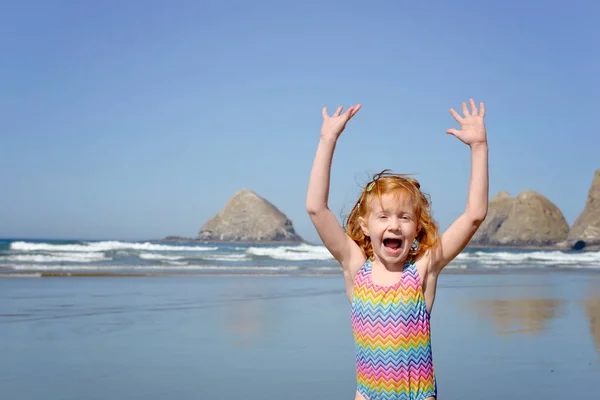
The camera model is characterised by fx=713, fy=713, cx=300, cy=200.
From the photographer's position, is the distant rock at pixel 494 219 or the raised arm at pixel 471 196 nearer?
the raised arm at pixel 471 196

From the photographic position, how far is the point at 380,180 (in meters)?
2.77

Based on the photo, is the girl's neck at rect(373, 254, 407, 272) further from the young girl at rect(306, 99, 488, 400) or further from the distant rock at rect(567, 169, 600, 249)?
the distant rock at rect(567, 169, 600, 249)

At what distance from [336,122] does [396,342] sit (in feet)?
2.82

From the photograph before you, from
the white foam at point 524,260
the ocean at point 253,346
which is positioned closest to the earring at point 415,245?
the ocean at point 253,346

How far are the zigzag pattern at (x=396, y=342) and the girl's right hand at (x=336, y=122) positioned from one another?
596 millimetres

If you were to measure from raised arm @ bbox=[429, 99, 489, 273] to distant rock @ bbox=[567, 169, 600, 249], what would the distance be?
248ft

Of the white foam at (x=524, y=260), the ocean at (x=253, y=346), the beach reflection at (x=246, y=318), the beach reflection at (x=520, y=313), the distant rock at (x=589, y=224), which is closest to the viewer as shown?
the ocean at (x=253, y=346)

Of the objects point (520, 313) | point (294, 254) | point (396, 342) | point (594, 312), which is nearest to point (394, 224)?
point (396, 342)

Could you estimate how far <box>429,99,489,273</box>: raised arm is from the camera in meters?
2.67

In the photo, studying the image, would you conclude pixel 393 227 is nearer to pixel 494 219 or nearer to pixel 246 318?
pixel 246 318

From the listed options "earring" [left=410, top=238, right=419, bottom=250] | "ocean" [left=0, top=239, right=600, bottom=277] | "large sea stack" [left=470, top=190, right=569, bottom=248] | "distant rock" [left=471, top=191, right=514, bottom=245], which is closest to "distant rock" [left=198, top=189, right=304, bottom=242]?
"distant rock" [left=471, top=191, right=514, bottom=245]

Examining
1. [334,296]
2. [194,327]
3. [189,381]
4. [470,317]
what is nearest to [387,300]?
[189,381]

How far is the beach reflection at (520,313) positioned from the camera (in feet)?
26.8

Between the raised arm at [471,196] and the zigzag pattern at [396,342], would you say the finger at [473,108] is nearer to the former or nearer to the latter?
the raised arm at [471,196]
